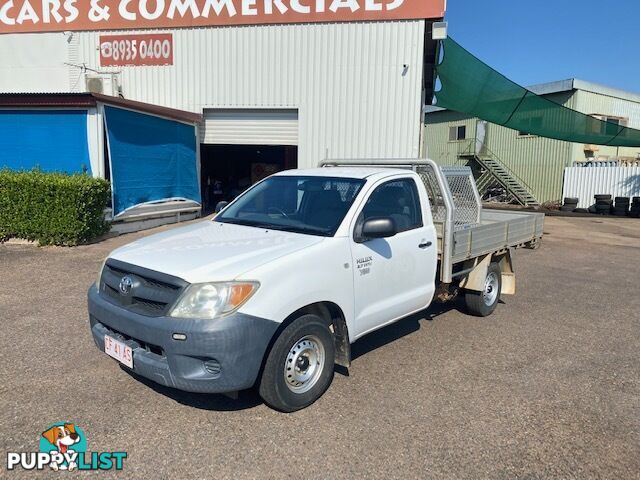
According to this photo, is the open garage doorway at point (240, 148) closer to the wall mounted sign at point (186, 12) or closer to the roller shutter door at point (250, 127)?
the roller shutter door at point (250, 127)

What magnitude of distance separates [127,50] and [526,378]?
15001mm

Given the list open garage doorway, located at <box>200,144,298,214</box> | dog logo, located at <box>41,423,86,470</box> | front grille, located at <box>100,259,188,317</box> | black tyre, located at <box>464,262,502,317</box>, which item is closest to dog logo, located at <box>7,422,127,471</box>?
dog logo, located at <box>41,423,86,470</box>

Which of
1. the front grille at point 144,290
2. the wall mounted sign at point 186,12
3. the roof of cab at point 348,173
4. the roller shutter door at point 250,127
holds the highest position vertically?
the wall mounted sign at point 186,12

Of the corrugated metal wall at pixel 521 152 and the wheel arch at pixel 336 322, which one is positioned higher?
the corrugated metal wall at pixel 521 152

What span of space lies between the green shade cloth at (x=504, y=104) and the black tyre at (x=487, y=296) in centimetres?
890

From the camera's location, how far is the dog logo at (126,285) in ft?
11.3

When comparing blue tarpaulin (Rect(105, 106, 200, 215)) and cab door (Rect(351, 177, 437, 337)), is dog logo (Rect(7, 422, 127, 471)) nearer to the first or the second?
cab door (Rect(351, 177, 437, 337))

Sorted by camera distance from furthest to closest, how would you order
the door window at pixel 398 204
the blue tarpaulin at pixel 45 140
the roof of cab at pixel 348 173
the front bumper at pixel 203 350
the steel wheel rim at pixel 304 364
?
1. the blue tarpaulin at pixel 45 140
2. the roof of cab at pixel 348 173
3. the door window at pixel 398 204
4. the steel wheel rim at pixel 304 364
5. the front bumper at pixel 203 350

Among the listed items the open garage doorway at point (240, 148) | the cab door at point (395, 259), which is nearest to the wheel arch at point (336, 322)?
the cab door at point (395, 259)

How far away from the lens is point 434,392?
13.1 ft

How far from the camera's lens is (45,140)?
11109mm

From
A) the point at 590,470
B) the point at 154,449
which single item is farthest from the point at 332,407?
the point at 590,470

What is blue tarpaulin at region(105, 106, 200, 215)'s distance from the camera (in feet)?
37.2

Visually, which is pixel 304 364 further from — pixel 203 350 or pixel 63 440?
pixel 63 440
